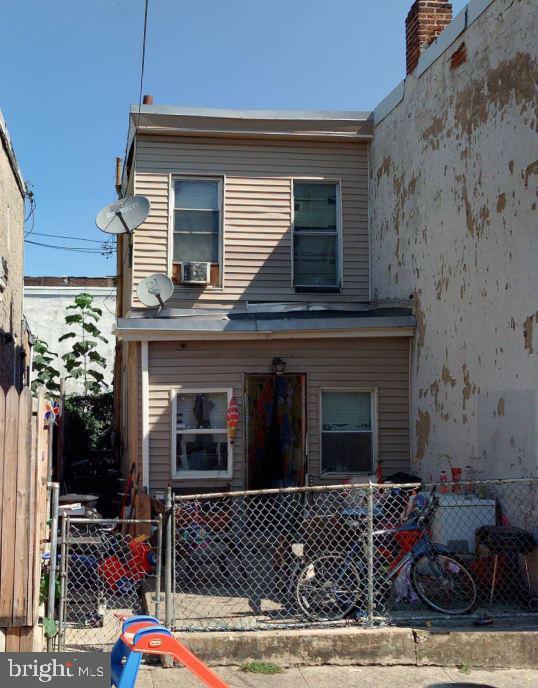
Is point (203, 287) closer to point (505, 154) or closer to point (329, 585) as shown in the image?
point (505, 154)

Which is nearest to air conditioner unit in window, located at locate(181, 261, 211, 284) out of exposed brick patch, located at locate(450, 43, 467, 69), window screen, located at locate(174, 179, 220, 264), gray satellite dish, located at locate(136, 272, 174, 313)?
window screen, located at locate(174, 179, 220, 264)

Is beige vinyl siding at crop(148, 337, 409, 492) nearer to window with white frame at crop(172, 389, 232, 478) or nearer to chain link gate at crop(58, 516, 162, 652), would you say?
window with white frame at crop(172, 389, 232, 478)

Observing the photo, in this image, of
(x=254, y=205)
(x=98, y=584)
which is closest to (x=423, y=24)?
(x=254, y=205)

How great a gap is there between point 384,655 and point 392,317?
19.5 ft

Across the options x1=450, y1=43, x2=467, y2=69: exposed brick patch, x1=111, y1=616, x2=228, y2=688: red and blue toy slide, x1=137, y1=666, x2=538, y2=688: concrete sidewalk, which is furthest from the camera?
x1=450, y1=43, x2=467, y2=69: exposed brick patch

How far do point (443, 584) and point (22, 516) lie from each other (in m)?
3.87

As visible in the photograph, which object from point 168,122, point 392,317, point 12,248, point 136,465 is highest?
point 168,122

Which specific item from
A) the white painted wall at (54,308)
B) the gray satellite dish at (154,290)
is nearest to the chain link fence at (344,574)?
the gray satellite dish at (154,290)

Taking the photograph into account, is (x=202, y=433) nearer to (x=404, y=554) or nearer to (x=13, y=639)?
(x=404, y=554)

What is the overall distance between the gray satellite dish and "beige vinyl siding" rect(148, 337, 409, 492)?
2.12 feet

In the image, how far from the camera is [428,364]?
36.4 ft

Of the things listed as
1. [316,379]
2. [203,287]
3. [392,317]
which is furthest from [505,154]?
[203,287]

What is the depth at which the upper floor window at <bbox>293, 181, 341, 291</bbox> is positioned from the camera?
512 inches

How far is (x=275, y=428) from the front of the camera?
1234 centimetres
